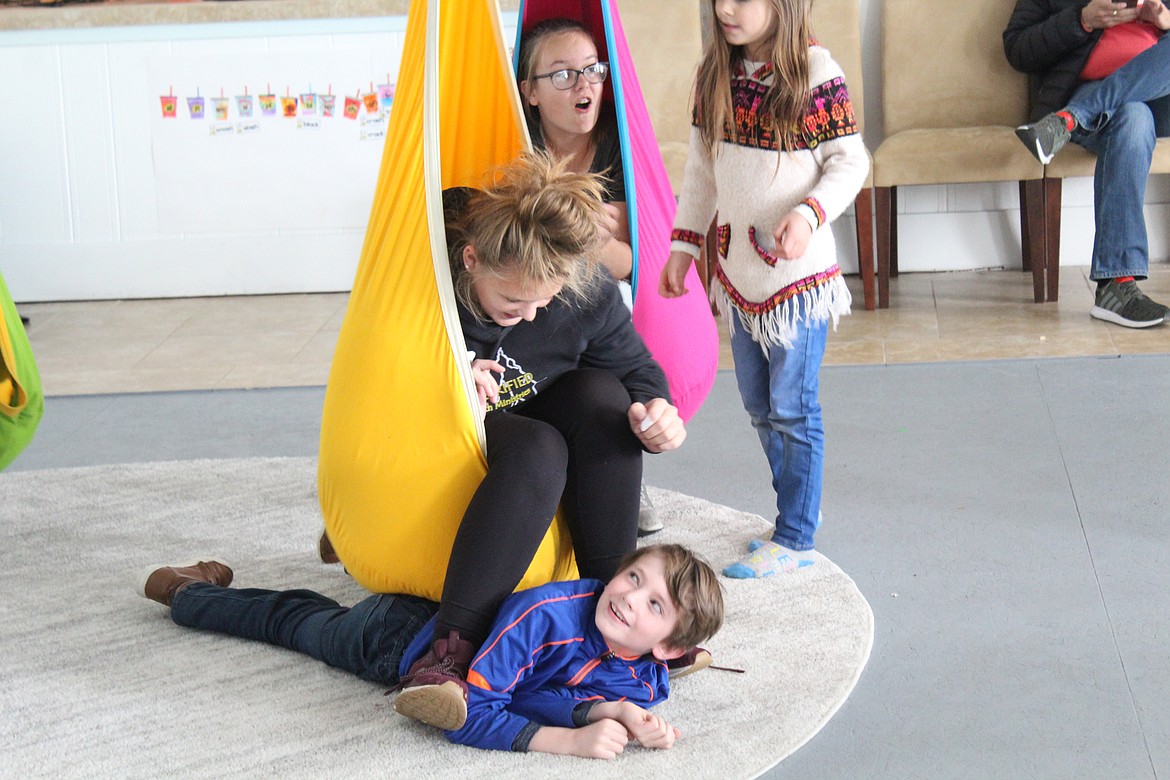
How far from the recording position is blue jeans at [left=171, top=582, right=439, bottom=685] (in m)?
1.67

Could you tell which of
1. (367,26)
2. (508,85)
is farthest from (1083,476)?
(367,26)

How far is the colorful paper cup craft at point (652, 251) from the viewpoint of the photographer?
207cm

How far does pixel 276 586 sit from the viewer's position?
6.58 ft

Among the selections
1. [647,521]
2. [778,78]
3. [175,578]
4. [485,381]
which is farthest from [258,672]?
[778,78]

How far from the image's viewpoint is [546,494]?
1598 mm

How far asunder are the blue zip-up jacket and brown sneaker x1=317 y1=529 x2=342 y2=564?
0.52 meters

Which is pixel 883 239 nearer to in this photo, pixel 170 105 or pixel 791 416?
pixel 791 416

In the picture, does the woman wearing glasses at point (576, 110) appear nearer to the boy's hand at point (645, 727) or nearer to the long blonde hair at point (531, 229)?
the long blonde hair at point (531, 229)

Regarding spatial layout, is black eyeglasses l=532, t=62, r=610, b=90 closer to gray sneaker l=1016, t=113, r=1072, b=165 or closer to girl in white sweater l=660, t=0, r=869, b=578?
girl in white sweater l=660, t=0, r=869, b=578

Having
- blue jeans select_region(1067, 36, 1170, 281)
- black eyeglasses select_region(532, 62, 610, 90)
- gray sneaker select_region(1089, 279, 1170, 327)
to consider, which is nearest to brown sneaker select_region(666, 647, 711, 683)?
black eyeglasses select_region(532, 62, 610, 90)

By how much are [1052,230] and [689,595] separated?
2486 mm

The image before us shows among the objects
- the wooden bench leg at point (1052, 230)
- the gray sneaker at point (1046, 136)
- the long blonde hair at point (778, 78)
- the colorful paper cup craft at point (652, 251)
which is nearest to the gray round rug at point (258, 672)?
the colorful paper cup craft at point (652, 251)

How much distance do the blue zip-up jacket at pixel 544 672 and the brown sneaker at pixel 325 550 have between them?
52 cm

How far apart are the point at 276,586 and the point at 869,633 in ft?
3.04
